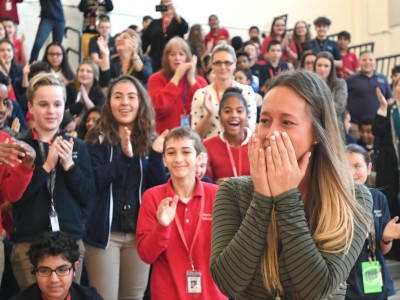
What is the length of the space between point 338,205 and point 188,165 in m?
1.92

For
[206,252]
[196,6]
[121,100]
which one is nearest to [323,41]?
[196,6]

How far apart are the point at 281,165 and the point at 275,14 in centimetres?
1326

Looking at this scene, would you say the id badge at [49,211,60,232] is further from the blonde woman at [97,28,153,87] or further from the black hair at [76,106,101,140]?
the blonde woman at [97,28,153,87]

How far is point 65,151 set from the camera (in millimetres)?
3463

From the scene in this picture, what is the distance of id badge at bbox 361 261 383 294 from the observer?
3.52 metres

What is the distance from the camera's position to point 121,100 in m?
4.05

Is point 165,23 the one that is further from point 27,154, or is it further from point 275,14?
point 275,14

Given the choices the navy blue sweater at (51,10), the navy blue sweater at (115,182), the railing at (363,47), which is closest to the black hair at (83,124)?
the navy blue sweater at (115,182)

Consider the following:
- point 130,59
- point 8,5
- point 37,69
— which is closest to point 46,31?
point 8,5

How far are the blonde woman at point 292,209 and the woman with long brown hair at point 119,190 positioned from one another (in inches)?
87.2

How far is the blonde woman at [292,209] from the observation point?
1485mm

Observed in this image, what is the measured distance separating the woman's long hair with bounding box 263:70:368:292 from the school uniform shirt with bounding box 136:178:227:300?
1.59 m

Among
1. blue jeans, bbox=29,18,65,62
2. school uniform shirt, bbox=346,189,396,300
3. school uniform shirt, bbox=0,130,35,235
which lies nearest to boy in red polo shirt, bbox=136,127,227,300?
school uniform shirt, bbox=0,130,35,235

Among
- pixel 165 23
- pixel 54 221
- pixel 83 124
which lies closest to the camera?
pixel 54 221
